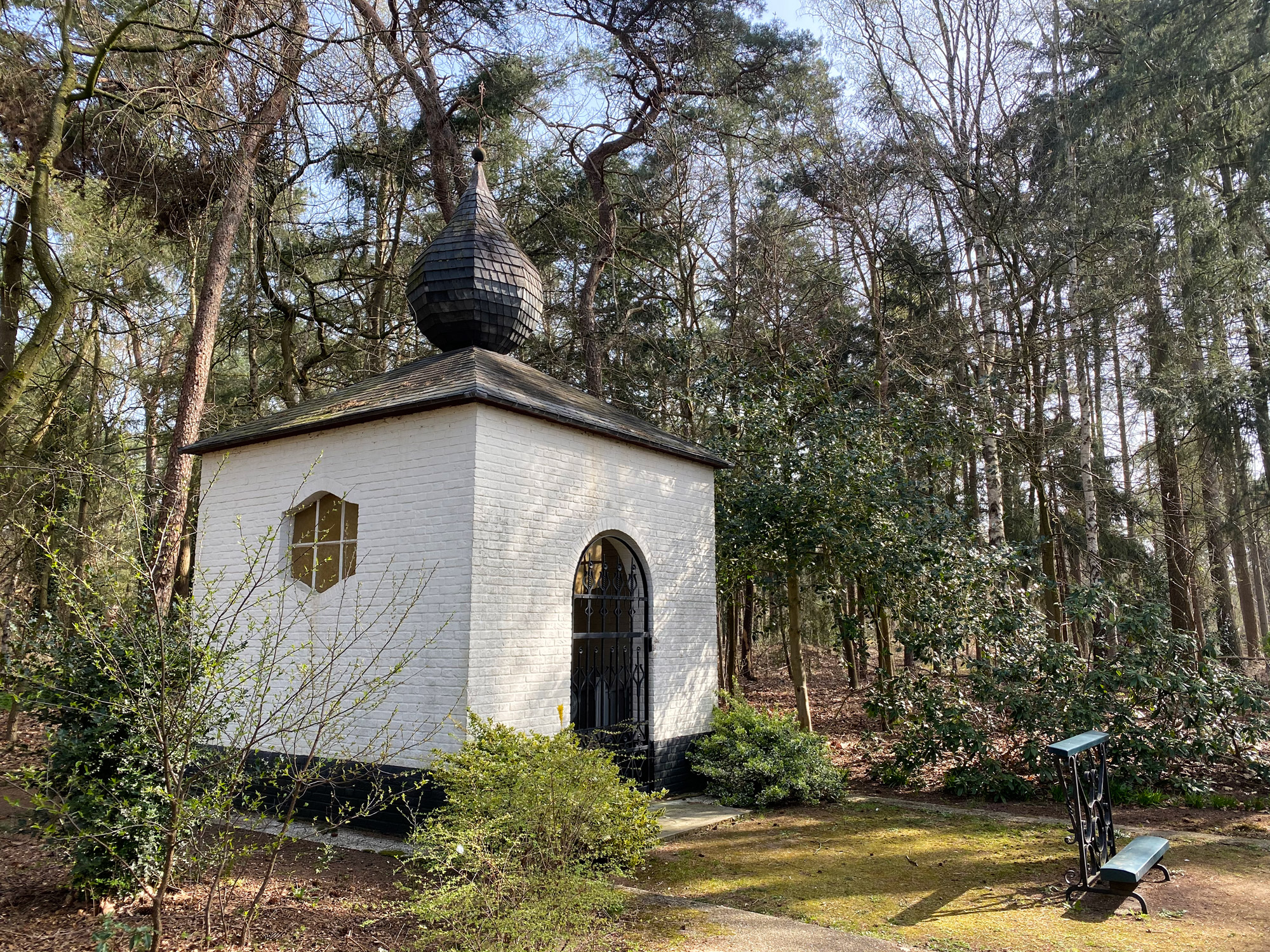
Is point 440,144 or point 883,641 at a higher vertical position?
point 440,144

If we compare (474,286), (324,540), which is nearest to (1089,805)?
(324,540)

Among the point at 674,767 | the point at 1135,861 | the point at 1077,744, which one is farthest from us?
the point at 674,767

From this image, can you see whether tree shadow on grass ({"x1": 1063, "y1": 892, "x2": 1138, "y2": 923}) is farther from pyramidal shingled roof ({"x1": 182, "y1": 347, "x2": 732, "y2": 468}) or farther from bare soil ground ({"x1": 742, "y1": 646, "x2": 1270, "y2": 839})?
pyramidal shingled roof ({"x1": 182, "y1": 347, "x2": 732, "y2": 468})

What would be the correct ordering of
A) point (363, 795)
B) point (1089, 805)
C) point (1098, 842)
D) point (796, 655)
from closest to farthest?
point (1089, 805)
point (1098, 842)
point (363, 795)
point (796, 655)

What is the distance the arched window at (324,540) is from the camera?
8023mm

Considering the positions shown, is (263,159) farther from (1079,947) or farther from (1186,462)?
(1186,462)

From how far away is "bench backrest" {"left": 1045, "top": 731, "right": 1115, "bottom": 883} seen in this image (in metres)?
5.39

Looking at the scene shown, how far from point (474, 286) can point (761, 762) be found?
6278 millimetres

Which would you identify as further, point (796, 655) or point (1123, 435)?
point (1123, 435)

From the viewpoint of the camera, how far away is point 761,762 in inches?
340

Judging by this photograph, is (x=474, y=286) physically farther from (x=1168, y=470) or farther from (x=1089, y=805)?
(x=1168, y=470)

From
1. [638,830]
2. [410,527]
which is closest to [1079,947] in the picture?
[638,830]

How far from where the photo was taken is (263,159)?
1193 centimetres

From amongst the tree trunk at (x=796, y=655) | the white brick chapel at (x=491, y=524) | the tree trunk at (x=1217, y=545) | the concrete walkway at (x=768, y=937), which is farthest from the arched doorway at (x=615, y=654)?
the tree trunk at (x=1217, y=545)
